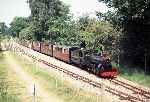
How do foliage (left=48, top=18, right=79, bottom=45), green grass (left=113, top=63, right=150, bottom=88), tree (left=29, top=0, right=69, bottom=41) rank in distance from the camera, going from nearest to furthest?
green grass (left=113, top=63, right=150, bottom=88), foliage (left=48, top=18, right=79, bottom=45), tree (left=29, top=0, right=69, bottom=41)

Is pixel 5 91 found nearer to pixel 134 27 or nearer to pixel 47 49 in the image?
pixel 134 27

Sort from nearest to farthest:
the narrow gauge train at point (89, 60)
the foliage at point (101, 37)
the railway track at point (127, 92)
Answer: the railway track at point (127, 92), the narrow gauge train at point (89, 60), the foliage at point (101, 37)

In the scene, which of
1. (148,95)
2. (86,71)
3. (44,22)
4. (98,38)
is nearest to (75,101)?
(148,95)

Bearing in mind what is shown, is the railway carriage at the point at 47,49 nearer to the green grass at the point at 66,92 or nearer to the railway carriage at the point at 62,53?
the railway carriage at the point at 62,53

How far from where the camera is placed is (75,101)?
19.7 m

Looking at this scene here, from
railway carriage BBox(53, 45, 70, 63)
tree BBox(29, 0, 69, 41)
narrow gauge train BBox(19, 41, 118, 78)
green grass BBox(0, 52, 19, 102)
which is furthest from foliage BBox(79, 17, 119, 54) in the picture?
tree BBox(29, 0, 69, 41)

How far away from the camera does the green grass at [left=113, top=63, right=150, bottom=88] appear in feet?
88.4

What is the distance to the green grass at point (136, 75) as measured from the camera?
26953mm

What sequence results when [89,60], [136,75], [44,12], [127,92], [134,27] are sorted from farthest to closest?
[44,12], [134,27], [89,60], [136,75], [127,92]

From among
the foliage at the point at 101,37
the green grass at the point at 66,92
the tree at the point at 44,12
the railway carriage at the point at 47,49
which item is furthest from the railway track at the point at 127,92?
the tree at the point at 44,12

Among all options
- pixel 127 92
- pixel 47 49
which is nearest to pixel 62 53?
pixel 47 49

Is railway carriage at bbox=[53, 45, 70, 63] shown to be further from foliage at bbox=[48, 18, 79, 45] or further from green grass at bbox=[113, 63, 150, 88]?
green grass at bbox=[113, 63, 150, 88]

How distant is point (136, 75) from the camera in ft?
95.3

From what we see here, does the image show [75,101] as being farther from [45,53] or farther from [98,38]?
[45,53]
